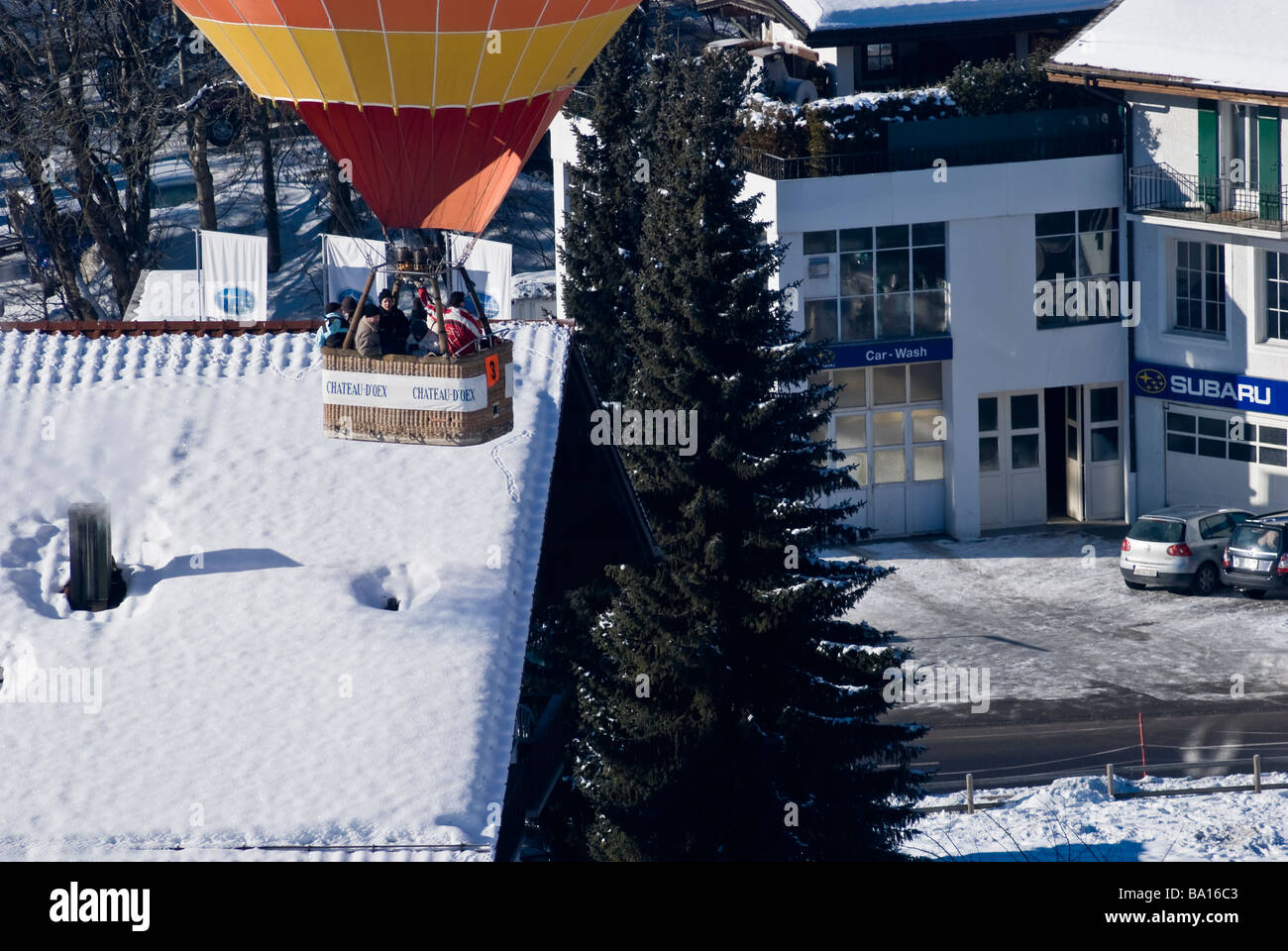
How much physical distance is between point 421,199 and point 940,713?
46.2ft

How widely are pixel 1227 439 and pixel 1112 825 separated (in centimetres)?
1764

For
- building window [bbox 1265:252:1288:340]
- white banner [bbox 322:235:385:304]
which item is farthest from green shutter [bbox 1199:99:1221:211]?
white banner [bbox 322:235:385:304]

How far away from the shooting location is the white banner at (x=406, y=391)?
62.3ft

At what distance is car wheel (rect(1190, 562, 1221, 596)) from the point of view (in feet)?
120

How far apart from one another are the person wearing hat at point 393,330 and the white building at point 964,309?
19.8 metres

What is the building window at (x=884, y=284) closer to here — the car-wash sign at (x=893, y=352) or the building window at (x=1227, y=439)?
the car-wash sign at (x=893, y=352)

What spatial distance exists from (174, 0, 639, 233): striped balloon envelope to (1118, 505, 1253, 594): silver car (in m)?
18.5

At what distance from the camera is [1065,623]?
35625mm

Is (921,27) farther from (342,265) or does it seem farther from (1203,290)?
(342,265)

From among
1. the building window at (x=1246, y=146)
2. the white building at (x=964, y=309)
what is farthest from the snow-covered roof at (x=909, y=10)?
the building window at (x=1246, y=146)

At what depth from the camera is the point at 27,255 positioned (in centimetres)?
5422

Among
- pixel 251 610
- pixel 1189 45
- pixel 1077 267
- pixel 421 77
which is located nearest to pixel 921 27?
pixel 1189 45
